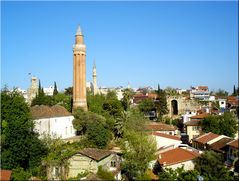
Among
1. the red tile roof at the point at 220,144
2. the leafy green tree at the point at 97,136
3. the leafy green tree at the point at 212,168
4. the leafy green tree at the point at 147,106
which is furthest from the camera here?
the leafy green tree at the point at 147,106

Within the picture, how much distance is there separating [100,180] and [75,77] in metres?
27.4

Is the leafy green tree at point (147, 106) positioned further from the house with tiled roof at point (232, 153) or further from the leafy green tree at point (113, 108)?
the house with tiled roof at point (232, 153)

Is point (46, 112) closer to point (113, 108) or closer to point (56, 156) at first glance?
point (56, 156)

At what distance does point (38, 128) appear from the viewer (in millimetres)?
35094

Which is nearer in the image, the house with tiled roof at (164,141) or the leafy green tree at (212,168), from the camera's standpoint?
the leafy green tree at (212,168)

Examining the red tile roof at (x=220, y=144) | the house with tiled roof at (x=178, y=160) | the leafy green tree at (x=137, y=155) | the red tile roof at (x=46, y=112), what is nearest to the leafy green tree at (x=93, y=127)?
the red tile roof at (x=46, y=112)

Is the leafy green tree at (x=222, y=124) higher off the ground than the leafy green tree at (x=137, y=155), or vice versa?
the leafy green tree at (x=222, y=124)

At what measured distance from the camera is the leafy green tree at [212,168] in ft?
66.3

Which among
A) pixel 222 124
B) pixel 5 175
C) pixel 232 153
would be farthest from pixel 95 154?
pixel 222 124

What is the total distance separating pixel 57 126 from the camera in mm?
38750

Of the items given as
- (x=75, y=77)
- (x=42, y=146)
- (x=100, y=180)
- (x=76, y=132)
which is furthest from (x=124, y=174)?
(x=75, y=77)

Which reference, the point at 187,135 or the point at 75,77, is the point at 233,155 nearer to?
the point at 187,135

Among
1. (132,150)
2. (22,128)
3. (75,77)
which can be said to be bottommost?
(132,150)

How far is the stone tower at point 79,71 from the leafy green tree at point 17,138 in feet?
55.8
